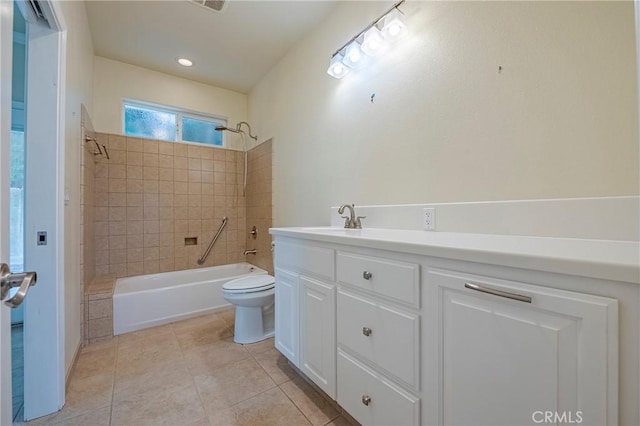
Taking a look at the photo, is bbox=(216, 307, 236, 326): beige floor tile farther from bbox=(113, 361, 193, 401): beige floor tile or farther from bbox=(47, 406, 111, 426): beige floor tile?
bbox=(47, 406, 111, 426): beige floor tile

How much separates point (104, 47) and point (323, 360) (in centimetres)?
328

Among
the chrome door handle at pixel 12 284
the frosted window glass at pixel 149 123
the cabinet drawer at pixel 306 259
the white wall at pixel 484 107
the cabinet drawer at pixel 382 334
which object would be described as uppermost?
the frosted window glass at pixel 149 123

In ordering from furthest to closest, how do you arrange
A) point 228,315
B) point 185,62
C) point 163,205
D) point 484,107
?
1. point 163,205
2. point 185,62
3. point 228,315
4. point 484,107

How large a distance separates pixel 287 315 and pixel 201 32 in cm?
243

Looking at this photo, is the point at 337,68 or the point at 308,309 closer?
the point at 308,309

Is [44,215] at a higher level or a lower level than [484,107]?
lower

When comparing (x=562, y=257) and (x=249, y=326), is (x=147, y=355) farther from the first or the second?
(x=562, y=257)

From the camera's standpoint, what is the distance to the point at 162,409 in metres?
1.33

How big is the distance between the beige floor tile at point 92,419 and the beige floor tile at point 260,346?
2.66 ft

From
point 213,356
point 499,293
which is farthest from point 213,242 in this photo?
point 499,293

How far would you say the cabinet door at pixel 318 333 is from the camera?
1.23 meters

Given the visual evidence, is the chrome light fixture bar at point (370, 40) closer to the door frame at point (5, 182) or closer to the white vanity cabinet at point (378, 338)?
the white vanity cabinet at point (378, 338)

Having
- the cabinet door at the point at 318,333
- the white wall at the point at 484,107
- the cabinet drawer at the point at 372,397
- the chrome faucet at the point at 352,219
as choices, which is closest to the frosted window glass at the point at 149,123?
the white wall at the point at 484,107

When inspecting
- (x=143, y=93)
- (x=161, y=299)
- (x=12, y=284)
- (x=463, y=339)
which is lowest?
(x=161, y=299)
